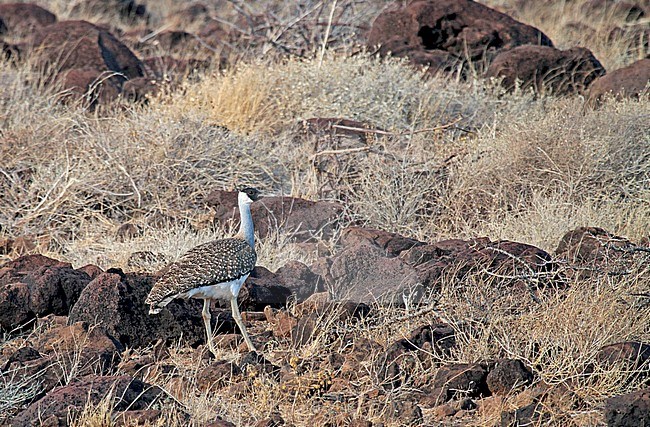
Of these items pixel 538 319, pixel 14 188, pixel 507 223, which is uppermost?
pixel 538 319

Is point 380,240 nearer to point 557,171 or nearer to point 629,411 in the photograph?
point 557,171

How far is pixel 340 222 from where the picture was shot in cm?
763

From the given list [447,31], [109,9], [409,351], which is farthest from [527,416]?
[109,9]

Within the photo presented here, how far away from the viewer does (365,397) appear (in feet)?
16.0

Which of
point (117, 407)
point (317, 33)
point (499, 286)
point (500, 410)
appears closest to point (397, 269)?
point (499, 286)

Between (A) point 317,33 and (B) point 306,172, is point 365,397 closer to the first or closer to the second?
(B) point 306,172

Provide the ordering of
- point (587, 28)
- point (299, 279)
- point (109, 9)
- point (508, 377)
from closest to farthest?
point (508, 377)
point (299, 279)
point (587, 28)
point (109, 9)

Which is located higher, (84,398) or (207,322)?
(84,398)

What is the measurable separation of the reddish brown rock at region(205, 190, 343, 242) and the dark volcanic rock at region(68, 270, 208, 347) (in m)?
1.66

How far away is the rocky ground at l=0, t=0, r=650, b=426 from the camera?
4859 millimetres

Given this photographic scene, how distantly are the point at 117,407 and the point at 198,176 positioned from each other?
3991mm

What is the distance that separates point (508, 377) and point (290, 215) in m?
3.07

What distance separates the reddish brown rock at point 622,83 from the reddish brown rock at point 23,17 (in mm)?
8319

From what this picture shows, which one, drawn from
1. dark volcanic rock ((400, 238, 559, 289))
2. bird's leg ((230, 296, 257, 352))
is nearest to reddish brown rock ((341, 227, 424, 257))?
dark volcanic rock ((400, 238, 559, 289))
